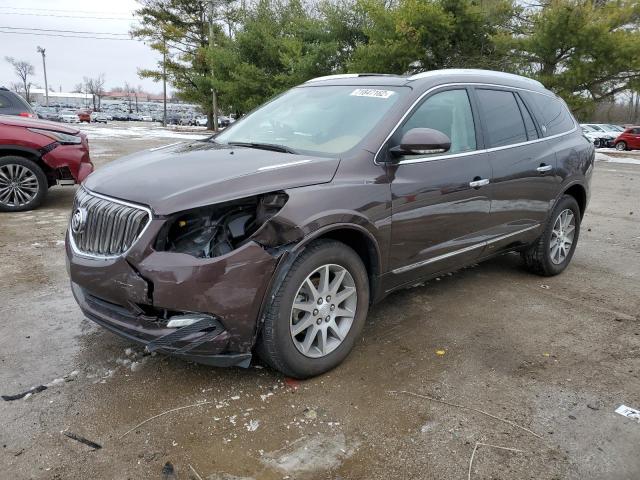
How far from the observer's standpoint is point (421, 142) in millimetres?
3322

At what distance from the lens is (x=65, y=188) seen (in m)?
9.50

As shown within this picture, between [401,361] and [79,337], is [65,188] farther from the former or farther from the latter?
[401,361]

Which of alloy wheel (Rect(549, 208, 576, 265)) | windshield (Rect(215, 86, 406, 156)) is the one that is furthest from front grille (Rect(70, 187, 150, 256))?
alloy wheel (Rect(549, 208, 576, 265))

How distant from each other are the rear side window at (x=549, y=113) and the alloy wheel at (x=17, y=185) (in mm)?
6330

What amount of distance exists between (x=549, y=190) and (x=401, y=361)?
2.38 m

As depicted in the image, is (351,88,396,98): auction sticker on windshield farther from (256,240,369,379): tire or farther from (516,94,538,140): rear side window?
(516,94,538,140): rear side window

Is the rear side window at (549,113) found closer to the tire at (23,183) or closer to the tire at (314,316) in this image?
the tire at (314,316)

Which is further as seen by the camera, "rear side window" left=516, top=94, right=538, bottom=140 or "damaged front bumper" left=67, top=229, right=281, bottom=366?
"rear side window" left=516, top=94, right=538, bottom=140

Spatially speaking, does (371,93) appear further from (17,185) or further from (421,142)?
(17,185)

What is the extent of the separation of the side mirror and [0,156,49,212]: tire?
19.4ft

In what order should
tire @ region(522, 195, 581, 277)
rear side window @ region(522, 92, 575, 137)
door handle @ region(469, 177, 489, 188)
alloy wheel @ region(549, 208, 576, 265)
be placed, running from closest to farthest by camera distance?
door handle @ region(469, 177, 489, 188)
rear side window @ region(522, 92, 575, 137)
tire @ region(522, 195, 581, 277)
alloy wheel @ region(549, 208, 576, 265)

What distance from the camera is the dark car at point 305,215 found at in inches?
108

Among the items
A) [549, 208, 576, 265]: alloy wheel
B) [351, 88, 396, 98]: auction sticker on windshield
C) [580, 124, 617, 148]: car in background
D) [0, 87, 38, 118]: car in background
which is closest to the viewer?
[351, 88, 396, 98]: auction sticker on windshield

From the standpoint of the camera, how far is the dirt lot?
8.16 feet
